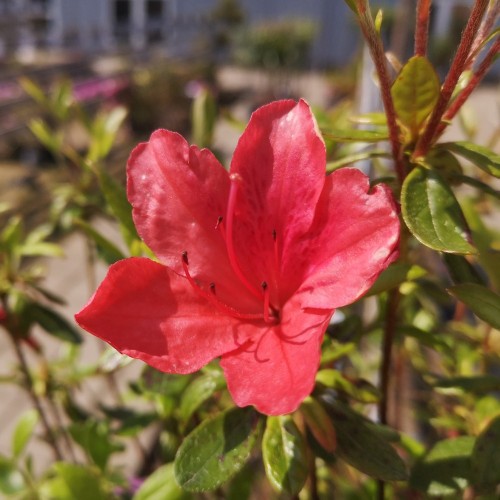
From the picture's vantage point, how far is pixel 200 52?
13734mm

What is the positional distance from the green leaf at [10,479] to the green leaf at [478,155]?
0.97m

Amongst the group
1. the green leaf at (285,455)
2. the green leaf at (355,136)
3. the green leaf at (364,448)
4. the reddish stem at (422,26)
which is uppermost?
the reddish stem at (422,26)

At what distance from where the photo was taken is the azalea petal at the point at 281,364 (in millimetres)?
471

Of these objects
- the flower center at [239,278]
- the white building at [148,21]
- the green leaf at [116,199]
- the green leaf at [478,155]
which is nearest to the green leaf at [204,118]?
the green leaf at [116,199]

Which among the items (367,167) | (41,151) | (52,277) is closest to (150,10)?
(41,151)

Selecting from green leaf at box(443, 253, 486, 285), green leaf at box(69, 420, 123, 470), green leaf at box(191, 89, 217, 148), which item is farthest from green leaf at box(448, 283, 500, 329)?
green leaf at box(69, 420, 123, 470)

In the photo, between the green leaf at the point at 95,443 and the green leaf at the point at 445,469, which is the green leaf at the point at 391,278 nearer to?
the green leaf at the point at 445,469

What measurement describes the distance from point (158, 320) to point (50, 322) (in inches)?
21.1

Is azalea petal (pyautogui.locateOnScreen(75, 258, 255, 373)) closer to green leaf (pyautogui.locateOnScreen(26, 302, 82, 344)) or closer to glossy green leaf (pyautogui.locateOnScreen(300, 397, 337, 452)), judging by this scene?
glossy green leaf (pyautogui.locateOnScreen(300, 397, 337, 452))

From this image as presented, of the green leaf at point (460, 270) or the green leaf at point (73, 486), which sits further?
the green leaf at point (73, 486)

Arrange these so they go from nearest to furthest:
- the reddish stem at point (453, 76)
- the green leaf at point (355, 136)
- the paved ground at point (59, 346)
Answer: the reddish stem at point (453, 76), the green leaf at point (355, 136), the paved ground at point (59, 346)

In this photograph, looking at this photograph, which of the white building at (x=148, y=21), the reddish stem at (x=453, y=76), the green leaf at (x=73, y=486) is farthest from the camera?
the white building at (x=148, y=21)

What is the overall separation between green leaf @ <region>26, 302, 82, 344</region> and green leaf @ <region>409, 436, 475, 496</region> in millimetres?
618

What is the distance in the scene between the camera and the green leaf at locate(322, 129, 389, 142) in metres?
0.55
